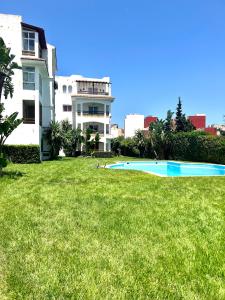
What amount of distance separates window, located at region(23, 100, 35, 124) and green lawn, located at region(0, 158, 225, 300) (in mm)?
20747

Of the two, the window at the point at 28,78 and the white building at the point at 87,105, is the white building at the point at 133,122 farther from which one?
the window at the point at 28,78

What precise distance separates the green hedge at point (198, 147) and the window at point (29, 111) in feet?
60.0

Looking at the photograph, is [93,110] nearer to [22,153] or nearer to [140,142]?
[140,142]

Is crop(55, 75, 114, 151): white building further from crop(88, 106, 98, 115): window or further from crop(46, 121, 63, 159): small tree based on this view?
crop(46, 121, 63, 159): small tree

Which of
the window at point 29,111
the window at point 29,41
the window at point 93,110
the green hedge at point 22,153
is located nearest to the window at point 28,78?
the window at point 29,111

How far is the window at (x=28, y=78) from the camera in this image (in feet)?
103

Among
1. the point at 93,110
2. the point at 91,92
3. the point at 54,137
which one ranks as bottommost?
the point at 54,137

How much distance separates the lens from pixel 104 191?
509 inches

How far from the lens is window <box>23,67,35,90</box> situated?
31422 mm

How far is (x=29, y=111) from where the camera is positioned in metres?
34.1

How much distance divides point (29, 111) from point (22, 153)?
7.34 m

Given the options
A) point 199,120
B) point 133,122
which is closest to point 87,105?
point 133,122

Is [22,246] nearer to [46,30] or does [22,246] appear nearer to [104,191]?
[104,191]

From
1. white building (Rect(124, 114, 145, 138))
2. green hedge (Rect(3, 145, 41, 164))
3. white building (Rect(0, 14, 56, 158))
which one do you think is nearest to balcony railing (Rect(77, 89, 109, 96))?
white building (Rect(0, 14, 56, 158))
